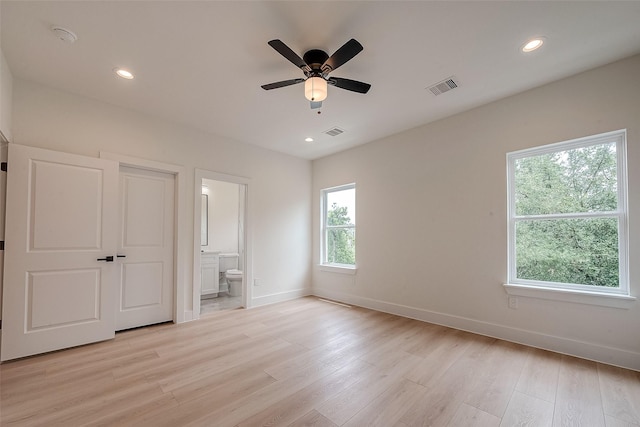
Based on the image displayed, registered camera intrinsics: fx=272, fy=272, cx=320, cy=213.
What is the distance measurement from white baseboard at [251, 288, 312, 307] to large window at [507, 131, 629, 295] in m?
3.47

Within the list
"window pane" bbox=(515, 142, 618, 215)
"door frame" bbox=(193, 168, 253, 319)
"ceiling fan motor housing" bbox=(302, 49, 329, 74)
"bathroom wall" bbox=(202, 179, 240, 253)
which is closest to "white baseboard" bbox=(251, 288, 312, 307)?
"door frame" bbox=(193, 168, 253, 319)

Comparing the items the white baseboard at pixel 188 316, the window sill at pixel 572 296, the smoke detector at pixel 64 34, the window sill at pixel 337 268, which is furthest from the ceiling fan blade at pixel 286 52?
the white baseboard at pixel 188 316

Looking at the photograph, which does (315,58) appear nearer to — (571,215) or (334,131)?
(334,131)

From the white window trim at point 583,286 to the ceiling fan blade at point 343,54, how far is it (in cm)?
237

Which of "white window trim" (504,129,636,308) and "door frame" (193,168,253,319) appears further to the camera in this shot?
"door frame" (193,168,253,319)

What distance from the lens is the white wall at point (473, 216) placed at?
2541 millimetres

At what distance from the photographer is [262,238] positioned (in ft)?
15.8

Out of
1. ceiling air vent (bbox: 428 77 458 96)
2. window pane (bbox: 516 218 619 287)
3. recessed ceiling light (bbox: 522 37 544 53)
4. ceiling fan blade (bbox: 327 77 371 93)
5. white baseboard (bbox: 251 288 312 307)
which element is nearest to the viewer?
recessed ceiling light (bbox: 522 37 544 53)

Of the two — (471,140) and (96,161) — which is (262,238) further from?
(471,140)

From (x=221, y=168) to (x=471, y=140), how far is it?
361 cm

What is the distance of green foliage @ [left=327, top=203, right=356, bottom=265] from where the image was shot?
5.02 metres

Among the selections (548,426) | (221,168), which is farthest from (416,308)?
(221,168)

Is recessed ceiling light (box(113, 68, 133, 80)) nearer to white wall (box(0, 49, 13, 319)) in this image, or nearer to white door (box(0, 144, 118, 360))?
white wall (box(0, 49, 13, 319))

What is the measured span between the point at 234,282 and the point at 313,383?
367cm
